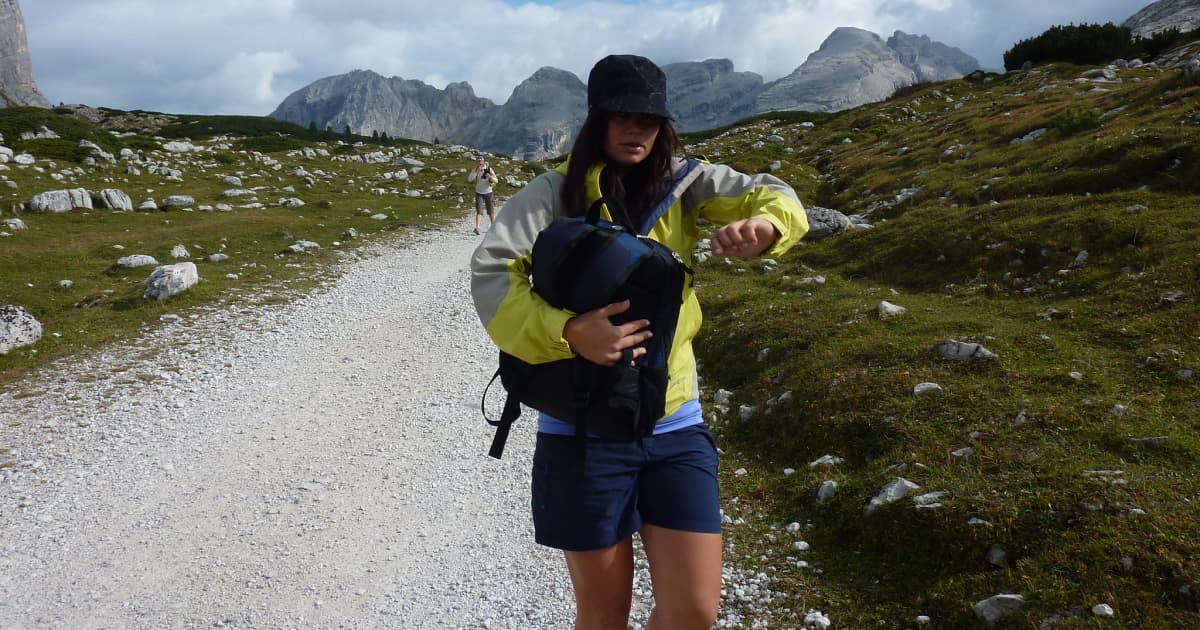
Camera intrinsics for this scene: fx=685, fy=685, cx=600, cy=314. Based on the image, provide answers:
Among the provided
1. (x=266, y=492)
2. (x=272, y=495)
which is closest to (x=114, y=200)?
(x=266, y=492)

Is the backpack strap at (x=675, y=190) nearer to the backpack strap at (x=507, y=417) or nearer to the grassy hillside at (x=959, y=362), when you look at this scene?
the backpack strap at (x=507, y=417)

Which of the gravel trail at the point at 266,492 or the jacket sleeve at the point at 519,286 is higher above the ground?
the jacket sleeve at the point at 519,286

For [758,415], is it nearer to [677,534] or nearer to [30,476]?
[677,534]

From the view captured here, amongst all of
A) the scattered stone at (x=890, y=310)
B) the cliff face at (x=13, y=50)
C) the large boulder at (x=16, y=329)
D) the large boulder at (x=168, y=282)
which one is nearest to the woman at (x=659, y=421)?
the scattered stone at (x=890, y=310)

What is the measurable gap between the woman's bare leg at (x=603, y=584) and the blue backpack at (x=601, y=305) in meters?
0.47

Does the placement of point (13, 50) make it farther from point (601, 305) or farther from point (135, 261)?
point (601, 305)

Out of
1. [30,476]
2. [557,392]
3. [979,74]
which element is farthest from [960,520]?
[979,74]

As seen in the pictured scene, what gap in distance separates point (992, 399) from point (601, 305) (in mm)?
5528

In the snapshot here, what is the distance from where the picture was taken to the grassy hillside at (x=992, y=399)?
14.7 feet

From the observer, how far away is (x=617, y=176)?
2824 mm

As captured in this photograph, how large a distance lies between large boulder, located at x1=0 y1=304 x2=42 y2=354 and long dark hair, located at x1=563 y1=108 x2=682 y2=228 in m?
12.4

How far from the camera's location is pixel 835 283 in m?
12.7

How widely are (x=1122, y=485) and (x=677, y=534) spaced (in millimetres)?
3910

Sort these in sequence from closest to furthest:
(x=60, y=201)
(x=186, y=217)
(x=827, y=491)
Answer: (x=827, y=491) → (x=60, y=201) → (x=186, y=217)
